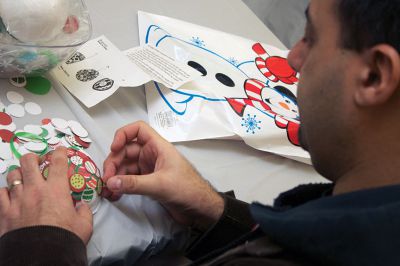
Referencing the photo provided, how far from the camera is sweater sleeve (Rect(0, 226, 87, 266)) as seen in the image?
511mm

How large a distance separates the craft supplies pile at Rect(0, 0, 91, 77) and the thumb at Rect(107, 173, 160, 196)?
0.24 metres

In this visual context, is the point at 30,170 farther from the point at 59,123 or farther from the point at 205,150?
the point at 205,150

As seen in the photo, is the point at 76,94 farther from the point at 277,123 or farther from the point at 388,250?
the point at 388,250

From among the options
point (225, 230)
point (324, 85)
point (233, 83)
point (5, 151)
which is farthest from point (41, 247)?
point (233, 83)

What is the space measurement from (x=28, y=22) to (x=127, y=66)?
9.0 inches

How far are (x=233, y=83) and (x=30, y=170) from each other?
479 mm

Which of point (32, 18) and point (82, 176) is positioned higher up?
point (32, 18)

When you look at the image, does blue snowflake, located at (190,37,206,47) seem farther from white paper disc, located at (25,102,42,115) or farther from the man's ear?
Answer: the man's ear

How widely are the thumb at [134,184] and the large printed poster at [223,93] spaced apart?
0.54ft

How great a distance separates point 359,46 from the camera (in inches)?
18.7

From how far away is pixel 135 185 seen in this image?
609 millimetres

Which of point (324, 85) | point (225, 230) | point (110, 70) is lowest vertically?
point (225, 230)

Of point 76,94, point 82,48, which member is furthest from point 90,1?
point 76,94

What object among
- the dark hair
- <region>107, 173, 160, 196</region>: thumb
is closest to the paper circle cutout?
<region>107, 173, 160, 196</region>: thumb
